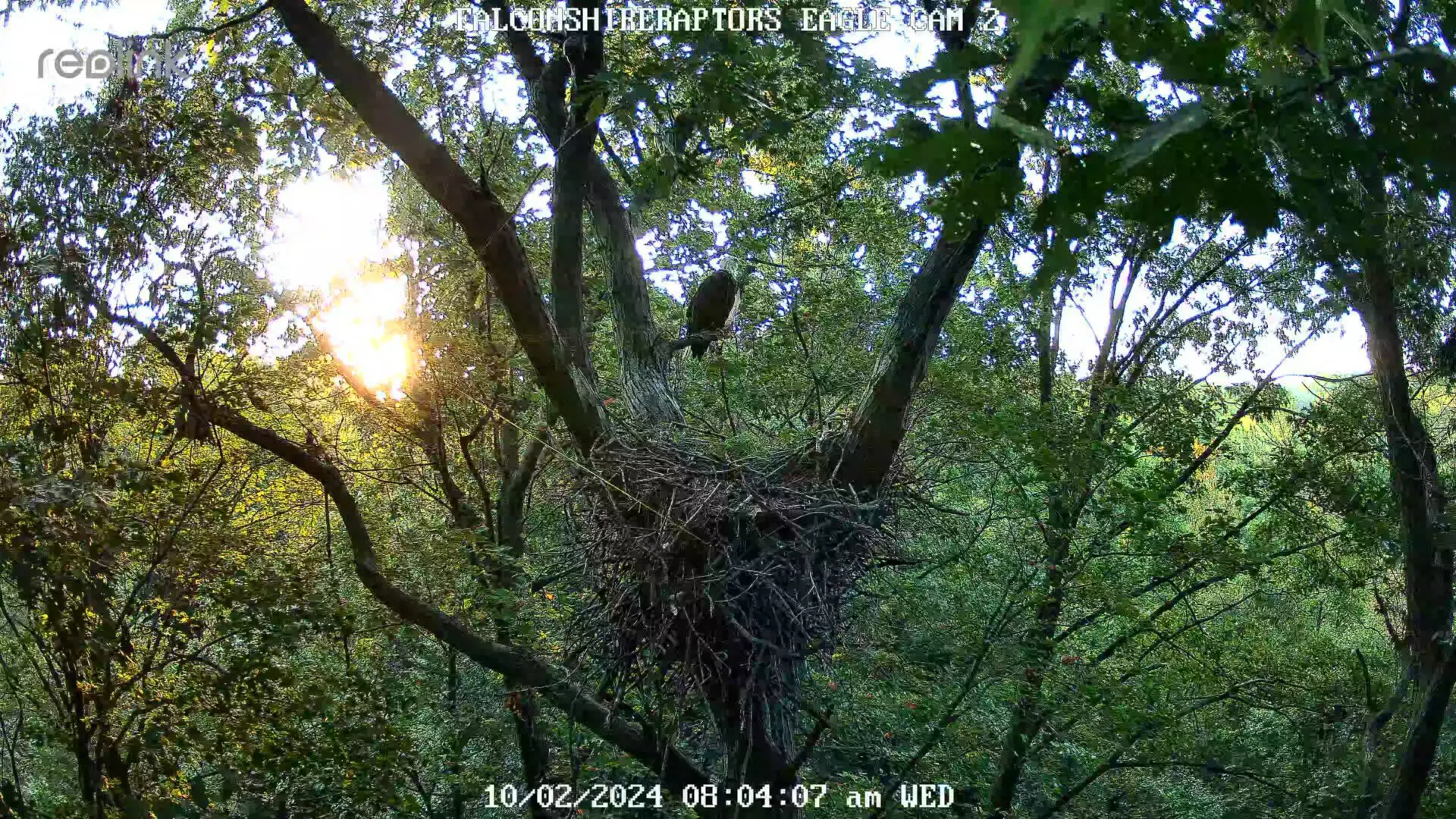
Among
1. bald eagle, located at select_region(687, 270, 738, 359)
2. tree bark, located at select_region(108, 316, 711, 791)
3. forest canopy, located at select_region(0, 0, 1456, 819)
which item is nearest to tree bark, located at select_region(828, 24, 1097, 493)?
forest canopy, located at select_region(0, 0, 1456, 819)

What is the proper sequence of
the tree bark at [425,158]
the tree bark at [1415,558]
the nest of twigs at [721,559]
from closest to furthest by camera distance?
the tree bark at [425,158] → the nest of twigs at [721,559] → the tree bark at [1415,558]

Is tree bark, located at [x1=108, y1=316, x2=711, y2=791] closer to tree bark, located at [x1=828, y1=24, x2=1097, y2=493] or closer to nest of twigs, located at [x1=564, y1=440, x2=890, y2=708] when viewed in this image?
nest of twigs, located at [x1=564, y1=440, x2=890, y2=708]

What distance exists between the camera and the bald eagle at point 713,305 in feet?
17.0

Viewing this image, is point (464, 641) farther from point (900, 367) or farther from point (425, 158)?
point (900, 367)

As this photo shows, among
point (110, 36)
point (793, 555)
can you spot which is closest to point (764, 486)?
point (793, 555)

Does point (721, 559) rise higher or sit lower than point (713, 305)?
lower

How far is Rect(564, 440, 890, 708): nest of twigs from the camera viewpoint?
4.19m

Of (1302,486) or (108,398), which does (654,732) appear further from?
(1302,486)

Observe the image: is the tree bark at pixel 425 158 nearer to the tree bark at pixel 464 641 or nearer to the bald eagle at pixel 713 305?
the bald eagle at pixel 713 305
